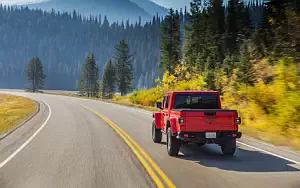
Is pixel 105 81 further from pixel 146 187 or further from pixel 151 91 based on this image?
pixel 146 187

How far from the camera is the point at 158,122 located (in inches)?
443

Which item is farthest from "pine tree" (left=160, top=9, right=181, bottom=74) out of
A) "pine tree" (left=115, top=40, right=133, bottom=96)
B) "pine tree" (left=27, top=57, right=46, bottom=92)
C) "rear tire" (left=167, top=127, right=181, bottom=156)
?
"pine tree" (left=27, top=57, right=46, bottom=92)

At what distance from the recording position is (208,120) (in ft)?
27.6

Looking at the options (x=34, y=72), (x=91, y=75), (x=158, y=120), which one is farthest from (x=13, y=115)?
(x=34, y=72)

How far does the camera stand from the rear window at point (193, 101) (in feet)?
32.7

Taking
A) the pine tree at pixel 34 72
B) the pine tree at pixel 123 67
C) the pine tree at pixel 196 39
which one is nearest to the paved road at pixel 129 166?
the pine tree at pixel 196 39

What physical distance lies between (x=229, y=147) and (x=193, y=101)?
6.34 ft

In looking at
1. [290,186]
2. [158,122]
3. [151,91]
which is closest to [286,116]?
[158,122]

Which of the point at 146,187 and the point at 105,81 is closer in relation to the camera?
the point at 146,187

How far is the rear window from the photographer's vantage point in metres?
9.97

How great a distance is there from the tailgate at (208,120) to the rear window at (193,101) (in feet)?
5.01

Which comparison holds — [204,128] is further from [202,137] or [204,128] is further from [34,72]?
[34,72]

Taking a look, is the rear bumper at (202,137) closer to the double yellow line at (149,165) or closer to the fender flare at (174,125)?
the fender flare at (174,125)

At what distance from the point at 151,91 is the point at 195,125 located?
28.8 meters
